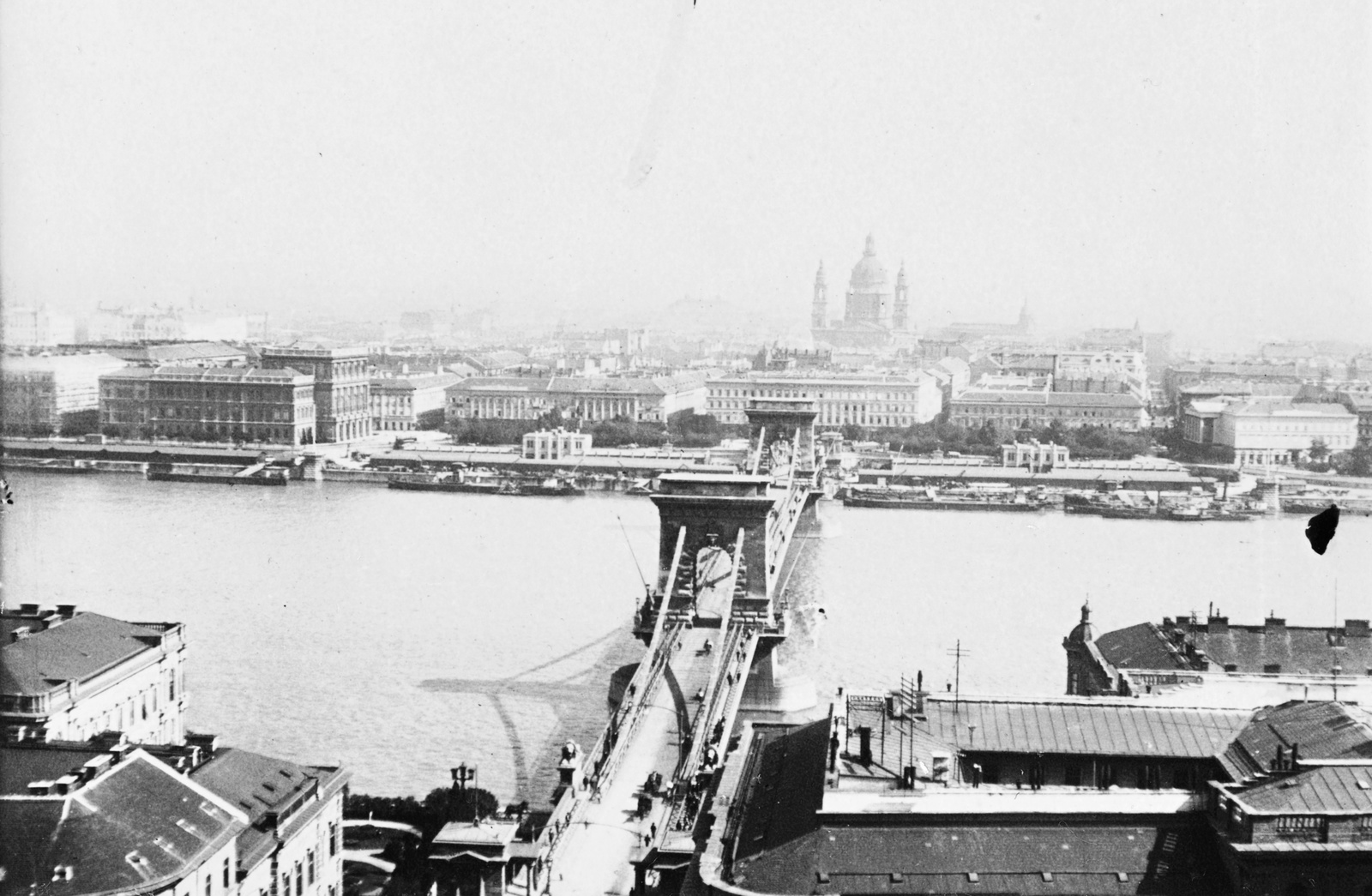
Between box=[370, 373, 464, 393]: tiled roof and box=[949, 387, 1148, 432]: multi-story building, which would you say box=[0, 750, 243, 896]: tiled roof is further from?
box=[370, 373, 464, 393]: tiled roof

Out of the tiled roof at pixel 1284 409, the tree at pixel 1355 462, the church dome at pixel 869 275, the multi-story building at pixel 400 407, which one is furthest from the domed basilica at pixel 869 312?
the tree at pixel 1355 462

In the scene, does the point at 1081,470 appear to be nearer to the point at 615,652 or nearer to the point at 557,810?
the point at 615,652

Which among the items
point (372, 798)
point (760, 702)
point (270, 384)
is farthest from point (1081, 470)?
point (372, 798)

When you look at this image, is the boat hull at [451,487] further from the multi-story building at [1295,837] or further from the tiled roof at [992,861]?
the multi-story building at [1295,837]

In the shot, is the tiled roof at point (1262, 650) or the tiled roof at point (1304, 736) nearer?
the tiled roof at point (1304, 736)

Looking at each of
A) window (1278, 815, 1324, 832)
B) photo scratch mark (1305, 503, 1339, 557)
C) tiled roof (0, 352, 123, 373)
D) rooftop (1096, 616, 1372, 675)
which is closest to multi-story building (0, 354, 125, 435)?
tiled roof (0, 352, 123, 373)
